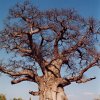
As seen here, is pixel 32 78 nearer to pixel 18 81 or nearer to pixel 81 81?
pixel 18 81

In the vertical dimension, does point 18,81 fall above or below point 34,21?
below

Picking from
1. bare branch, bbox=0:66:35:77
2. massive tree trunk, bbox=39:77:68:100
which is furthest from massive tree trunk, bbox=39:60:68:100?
bare branch, bbox=0:66:35:77

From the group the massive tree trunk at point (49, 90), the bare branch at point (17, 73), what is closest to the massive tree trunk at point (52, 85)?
the massive tree trunk at point (49, 90)

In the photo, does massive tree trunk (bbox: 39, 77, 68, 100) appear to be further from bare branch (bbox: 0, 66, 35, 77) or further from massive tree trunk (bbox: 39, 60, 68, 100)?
bare branch (bbox: 0, 66, 35, 77)

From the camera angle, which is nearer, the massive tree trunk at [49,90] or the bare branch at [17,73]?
the massive tree trunk at [49,90]

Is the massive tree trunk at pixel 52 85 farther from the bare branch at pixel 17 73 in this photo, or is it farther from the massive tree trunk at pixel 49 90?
the bare branch at pixel 17 73

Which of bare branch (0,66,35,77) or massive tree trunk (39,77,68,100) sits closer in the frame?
massive tree trunk (39,77,68,100)

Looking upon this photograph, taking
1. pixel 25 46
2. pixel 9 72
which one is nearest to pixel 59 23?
pixel 25 46

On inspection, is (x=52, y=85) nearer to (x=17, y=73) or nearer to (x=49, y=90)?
(x=49, y=90)

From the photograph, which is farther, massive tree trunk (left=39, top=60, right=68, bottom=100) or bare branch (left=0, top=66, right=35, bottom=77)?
bare branch (left=0, top=66, right=35, bottom=77)

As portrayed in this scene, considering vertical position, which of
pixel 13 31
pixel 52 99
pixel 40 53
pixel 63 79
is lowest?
pixel 52 99

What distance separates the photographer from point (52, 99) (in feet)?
43.2

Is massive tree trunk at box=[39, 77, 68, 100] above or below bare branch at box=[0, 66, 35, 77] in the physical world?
below

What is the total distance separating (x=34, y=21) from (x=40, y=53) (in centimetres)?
149
